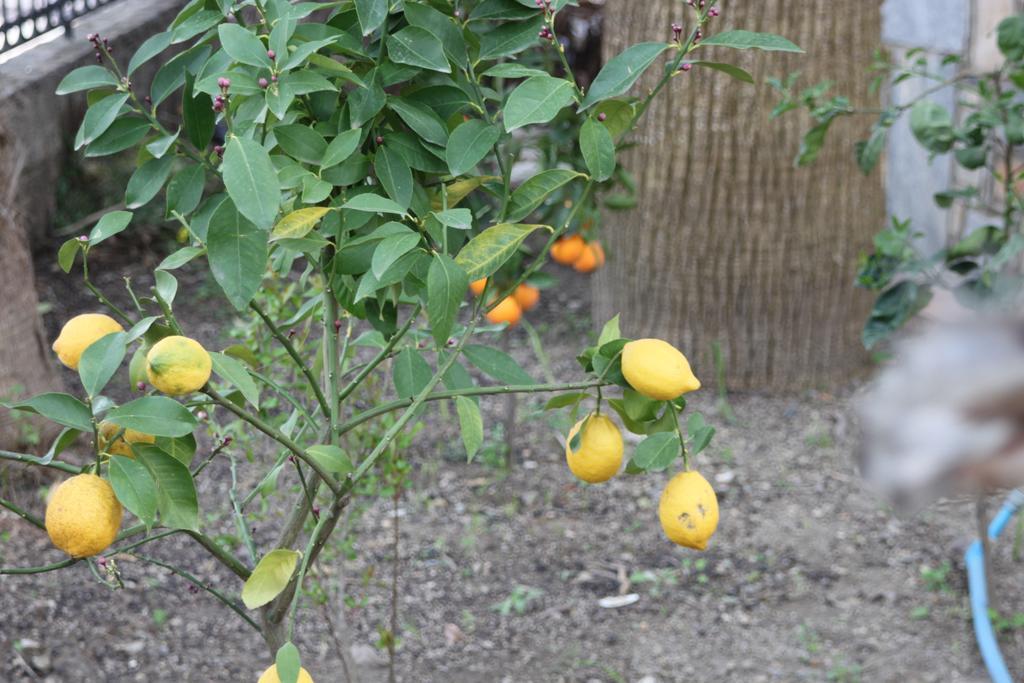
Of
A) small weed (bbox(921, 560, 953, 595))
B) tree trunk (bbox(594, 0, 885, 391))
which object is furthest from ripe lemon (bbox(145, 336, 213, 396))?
tree trunk (bbox(594, 0, 885, 391))

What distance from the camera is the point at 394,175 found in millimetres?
1350

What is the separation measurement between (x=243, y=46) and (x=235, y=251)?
222mm

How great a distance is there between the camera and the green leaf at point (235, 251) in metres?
1.11

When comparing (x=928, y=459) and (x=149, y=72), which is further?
(x=149, y=72)

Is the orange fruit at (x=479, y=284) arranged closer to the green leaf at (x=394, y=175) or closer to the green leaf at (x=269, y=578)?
the green leaf at (x=394, y=175)

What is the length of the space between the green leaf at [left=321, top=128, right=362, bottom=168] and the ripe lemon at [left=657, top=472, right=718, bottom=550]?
22.1 inches

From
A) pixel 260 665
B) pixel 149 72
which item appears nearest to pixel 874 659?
pixel 260 665

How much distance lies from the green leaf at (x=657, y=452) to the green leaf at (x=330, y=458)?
346mm

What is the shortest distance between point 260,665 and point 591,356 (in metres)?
1.61

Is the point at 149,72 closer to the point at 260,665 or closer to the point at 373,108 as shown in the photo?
the point at 260,665

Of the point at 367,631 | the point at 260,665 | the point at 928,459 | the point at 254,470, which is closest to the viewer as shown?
the point at 928,459

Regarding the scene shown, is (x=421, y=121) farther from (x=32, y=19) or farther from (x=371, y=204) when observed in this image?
(x=32, y=19)

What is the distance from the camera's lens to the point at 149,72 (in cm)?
537

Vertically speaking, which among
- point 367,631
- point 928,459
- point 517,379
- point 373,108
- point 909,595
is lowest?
point 909,595
